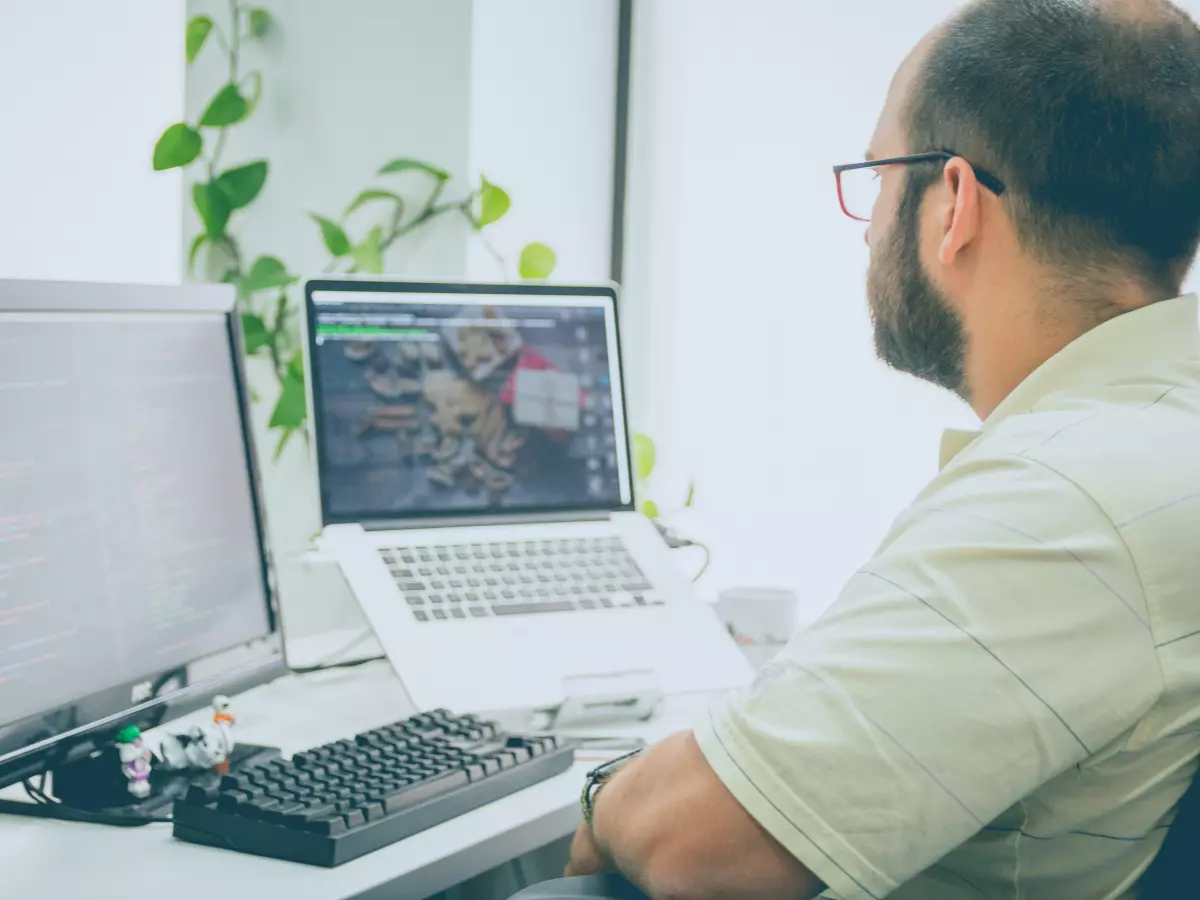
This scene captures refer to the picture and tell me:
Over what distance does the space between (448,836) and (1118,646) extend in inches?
19.7

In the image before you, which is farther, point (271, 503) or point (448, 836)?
point (271, 503)

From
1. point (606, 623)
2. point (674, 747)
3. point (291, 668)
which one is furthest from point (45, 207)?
point (674, 747)

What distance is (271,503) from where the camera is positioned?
7.90 ft

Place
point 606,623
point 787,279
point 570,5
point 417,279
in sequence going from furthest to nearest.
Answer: point 570,5, point 787,279, point 417,279, point 606,623

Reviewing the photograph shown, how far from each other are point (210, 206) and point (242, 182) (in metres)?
0.07

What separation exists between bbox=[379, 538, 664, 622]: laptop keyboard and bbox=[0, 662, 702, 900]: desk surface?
27 cm

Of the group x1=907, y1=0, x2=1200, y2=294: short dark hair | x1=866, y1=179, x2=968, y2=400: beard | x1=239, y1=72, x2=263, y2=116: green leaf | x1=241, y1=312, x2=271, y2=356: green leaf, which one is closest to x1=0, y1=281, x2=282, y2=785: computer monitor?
x1=866, y1=179, x2=968, y2=400: beard

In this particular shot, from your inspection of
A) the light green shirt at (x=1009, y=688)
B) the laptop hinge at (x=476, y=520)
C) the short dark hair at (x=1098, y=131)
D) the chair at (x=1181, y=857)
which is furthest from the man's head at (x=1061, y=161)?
the laptop hinge at (x=476, y=520)

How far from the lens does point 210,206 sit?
2250mm

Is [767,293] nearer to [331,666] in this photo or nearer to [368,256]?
[368,256]

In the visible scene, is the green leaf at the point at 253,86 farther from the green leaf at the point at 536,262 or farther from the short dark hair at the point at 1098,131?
the short dark hair at the point at 1098,131

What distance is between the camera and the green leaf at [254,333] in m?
2.32

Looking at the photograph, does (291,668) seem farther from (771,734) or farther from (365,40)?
(365,40)

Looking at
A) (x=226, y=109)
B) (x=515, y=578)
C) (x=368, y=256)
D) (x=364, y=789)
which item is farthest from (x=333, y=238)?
(x=364, y=789)
